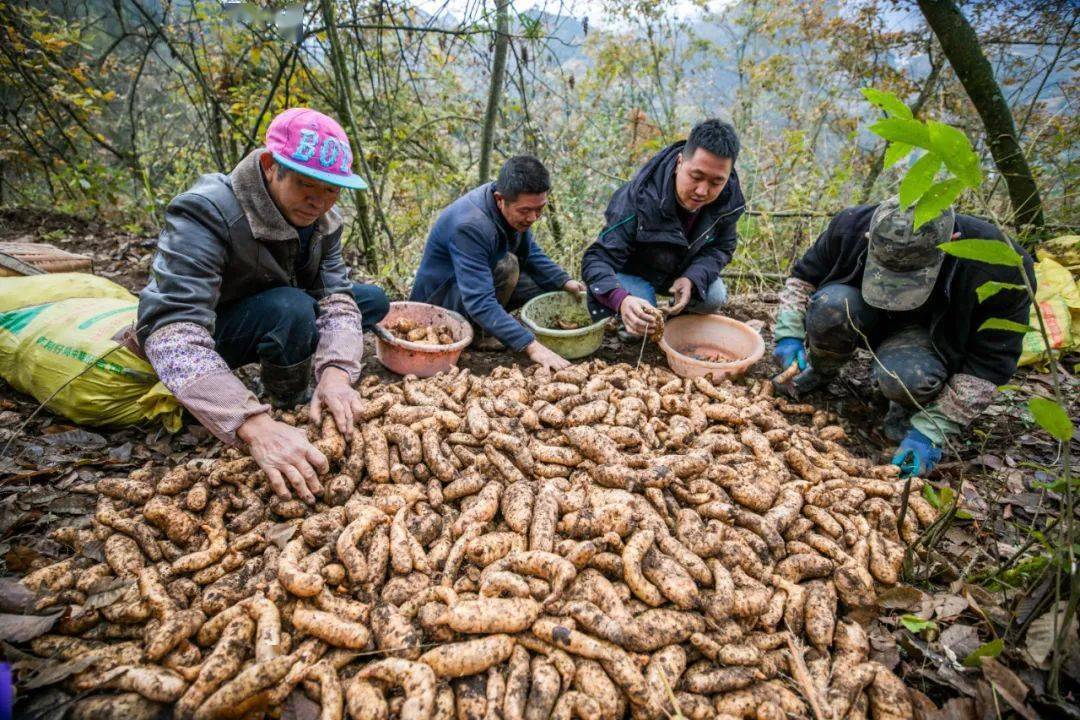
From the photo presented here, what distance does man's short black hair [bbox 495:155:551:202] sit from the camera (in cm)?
359

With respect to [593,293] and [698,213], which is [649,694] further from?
[698,213]

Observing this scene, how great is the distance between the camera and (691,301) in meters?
4.45

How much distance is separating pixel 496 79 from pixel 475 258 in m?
2.34

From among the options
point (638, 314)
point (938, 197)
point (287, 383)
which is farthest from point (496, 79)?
point (938, 197)

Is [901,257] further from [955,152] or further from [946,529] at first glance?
[955,152]

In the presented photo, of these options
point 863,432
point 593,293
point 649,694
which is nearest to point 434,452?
point 649,694

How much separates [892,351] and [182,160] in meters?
8.55

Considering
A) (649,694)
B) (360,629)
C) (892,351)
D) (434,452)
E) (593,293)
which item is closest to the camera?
(649,694)

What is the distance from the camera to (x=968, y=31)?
4566 millimetres

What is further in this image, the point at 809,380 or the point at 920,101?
the point at 920,101

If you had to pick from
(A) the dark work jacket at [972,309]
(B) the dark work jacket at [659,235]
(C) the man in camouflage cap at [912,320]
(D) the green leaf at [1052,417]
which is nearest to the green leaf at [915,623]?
(D) the green leaf at [1052,417]

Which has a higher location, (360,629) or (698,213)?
(698,213)

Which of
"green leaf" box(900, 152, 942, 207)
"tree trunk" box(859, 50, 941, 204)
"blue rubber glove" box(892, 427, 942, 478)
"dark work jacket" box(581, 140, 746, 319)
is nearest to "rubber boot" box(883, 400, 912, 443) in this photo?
"blue rubber glove" box(892, 427, 942, 478)

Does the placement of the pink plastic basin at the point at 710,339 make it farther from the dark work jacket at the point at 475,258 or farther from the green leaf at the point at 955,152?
the green leaf at the point at 955,152
